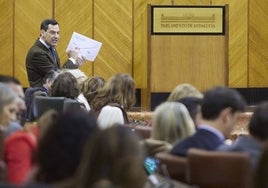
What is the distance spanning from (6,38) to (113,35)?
5.29ft

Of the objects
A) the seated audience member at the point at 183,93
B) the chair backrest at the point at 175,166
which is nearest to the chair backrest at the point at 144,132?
the seated audience member at the point at 183,93

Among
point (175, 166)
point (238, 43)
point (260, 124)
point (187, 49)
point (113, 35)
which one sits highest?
point (113, 35)

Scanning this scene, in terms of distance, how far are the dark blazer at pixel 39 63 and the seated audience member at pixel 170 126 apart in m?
3.70

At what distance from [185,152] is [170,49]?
5147mm

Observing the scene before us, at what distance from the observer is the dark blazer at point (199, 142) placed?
3.82 m

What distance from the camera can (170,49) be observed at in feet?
29.1

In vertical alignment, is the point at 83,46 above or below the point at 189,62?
above

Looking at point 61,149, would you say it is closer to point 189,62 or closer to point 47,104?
point 47,104

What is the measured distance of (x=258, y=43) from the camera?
11875mm

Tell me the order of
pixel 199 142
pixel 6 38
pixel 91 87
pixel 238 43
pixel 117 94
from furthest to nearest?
pixel 238 43 < pixel 6 38 < pixel 91 87 < pixel 117 94 < pixel 199 142

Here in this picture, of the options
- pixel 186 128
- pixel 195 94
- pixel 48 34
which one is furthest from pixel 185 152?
pixel 48 34

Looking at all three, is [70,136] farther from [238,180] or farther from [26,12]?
[26,12]

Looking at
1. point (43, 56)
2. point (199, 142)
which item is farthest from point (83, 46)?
point (199, 142)

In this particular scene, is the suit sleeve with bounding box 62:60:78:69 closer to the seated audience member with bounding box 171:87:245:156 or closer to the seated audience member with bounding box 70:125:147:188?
the seated audience member with bounding box 171:87:245:156
